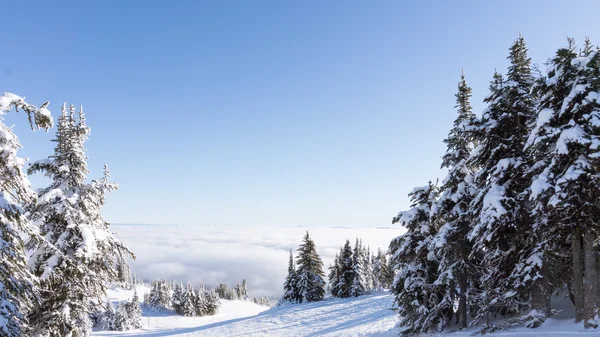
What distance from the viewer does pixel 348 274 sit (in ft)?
187

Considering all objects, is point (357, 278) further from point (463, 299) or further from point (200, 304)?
point (200, 304)

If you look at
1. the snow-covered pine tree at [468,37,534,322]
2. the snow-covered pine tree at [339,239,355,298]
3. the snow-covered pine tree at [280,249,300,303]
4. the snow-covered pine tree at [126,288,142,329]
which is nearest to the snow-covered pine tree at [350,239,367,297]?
the snow-covered pine tree at [339,239,355,298]

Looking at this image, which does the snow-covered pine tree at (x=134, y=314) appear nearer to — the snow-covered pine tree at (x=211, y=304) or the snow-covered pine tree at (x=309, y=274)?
the snow-covered pine tree at (x=211, y=304)

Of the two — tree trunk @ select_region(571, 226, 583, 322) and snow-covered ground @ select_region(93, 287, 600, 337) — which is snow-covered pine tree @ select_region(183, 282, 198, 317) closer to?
snow-covered ground @ select_region(93, 287, 600, 337)

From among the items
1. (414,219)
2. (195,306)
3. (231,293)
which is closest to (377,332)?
(414,219)

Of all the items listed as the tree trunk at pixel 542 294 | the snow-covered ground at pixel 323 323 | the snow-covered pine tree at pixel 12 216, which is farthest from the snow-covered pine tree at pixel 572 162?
the snow-covered pine tree at pixel 12 216

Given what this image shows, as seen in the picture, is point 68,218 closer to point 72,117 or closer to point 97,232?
point 97,232

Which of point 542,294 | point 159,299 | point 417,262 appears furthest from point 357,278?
point 159,299

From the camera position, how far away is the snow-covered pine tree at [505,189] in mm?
15266

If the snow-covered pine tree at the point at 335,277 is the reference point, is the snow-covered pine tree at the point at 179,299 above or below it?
below

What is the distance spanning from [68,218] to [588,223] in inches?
834

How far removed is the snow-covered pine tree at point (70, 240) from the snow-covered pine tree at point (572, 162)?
744 inches

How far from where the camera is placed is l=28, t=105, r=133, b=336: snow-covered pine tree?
47.7 feet

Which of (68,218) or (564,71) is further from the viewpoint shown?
(68,218)
